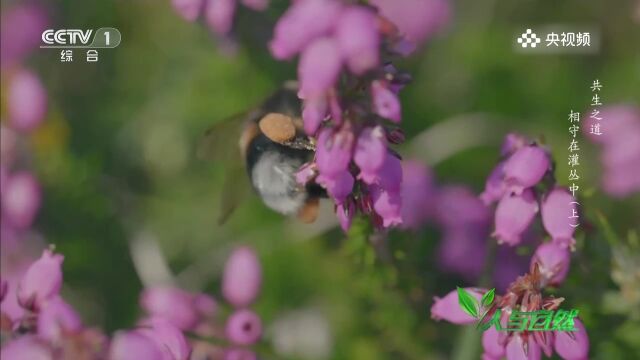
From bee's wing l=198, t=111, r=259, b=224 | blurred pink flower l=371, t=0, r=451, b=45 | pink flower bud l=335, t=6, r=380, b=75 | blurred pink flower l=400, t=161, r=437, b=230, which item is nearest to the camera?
pink flower bud l=335, t=6, r=380, b=75

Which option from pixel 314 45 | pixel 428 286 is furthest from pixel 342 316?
pixel 314 45

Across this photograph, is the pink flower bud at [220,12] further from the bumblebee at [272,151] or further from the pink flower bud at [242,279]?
the pink flower bud at [242,279]

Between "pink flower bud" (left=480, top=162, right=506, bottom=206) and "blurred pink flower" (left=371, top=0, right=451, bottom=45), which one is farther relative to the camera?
"blurred pink flower" (left=371, top=0, right=451, bottom=45)

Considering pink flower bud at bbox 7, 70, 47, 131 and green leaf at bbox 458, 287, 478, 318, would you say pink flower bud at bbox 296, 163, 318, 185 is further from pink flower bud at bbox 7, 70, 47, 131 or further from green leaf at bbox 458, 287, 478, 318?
pink flower bud at bbox 7, 70, 47, 131

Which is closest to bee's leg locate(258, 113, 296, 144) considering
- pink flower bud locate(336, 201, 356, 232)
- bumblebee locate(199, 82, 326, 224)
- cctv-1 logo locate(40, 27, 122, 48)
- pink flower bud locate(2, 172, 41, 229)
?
bumblebee locate(199, 82, 326, 224)

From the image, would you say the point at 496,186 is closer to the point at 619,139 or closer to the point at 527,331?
the point at 527,331
